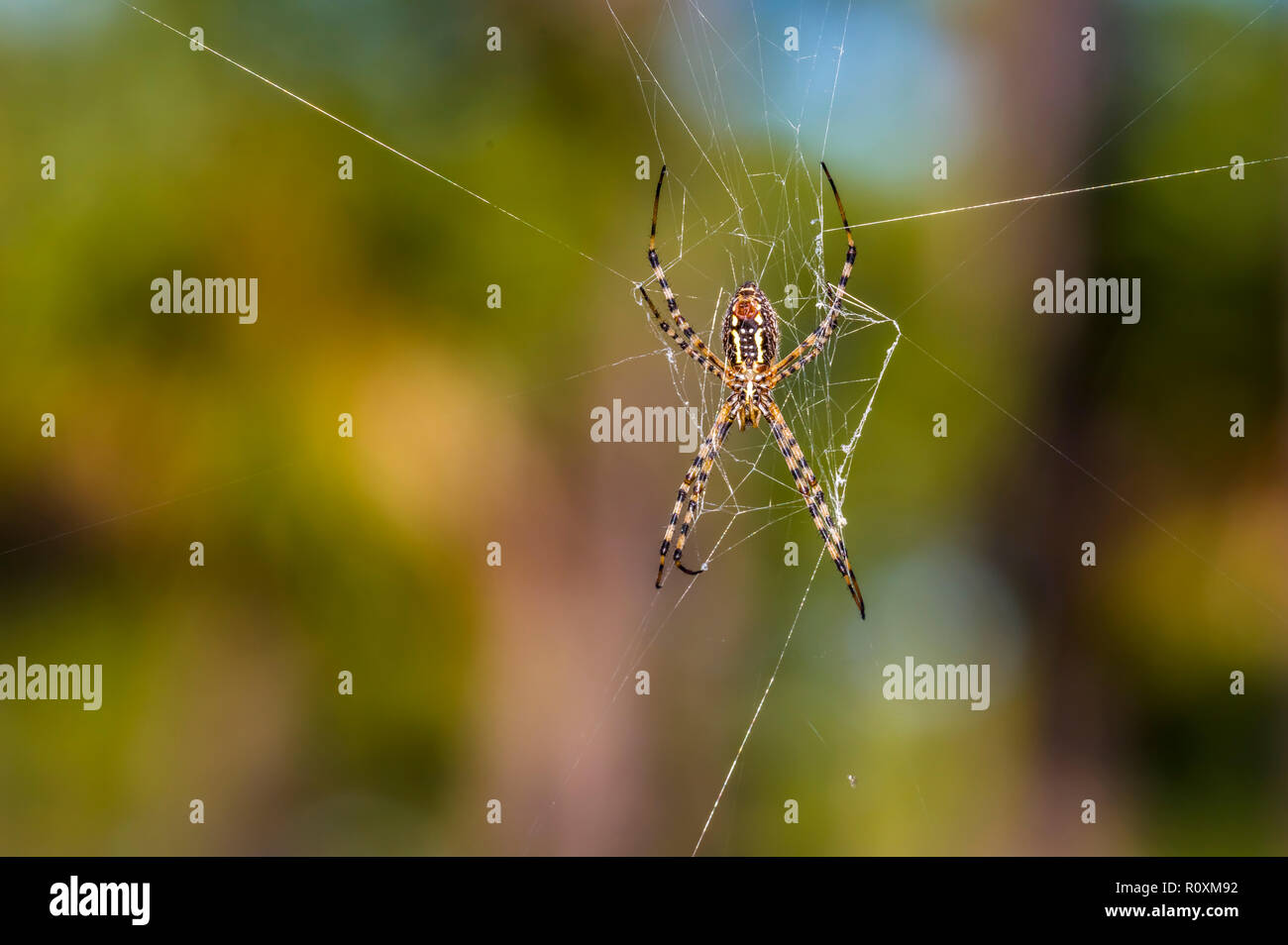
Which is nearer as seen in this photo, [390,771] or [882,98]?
[882,98]

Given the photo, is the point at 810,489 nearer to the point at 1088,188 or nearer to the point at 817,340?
the point at 817,340

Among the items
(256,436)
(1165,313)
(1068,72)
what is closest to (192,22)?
(256,436)

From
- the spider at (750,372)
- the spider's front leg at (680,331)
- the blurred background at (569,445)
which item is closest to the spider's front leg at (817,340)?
the spider at (750,372)

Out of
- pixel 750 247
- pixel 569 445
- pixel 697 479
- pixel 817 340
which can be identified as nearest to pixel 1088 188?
pixel 750 247

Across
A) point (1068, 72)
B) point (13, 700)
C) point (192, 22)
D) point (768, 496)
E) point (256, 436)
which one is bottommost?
point (13, 700)

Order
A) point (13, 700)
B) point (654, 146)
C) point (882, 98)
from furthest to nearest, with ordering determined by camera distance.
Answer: point (654, 146)
point (13, 700)
point (882, 98)

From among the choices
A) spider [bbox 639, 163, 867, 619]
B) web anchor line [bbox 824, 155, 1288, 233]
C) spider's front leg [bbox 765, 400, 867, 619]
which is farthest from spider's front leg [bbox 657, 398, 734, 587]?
web anchor line [bbox 824, 155, 1288, 233]

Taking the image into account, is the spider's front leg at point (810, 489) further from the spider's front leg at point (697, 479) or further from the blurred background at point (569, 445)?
the blurred background at point (569, 445)

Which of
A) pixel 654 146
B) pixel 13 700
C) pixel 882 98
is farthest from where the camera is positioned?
pixel 654 146

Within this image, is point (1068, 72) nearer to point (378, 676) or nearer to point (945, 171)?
point (945, 171)
